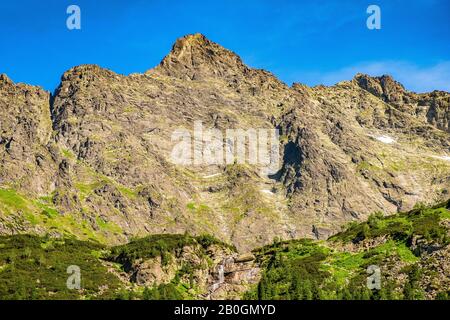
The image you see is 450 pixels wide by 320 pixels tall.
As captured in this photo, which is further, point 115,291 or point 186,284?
point 186,284

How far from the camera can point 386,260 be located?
514 feet

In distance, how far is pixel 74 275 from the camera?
148875 mm

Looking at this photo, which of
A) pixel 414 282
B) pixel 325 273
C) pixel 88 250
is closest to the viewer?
pixel 414 282

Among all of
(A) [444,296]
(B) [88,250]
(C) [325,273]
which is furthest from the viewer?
(B) [88,250]

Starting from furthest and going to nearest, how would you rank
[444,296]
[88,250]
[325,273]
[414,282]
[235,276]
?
[88,250] < [235,276] < [325,273] < [414,282] < [444,296]

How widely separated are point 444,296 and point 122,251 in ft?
277
